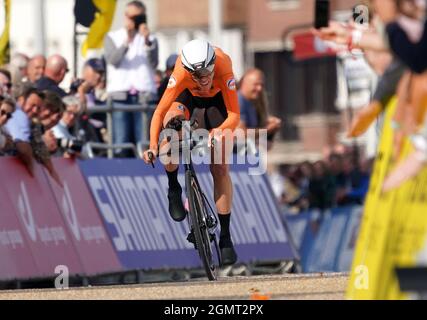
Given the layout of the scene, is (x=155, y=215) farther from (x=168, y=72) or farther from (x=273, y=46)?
(x=273, y=46)

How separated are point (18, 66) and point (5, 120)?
8.11 feet

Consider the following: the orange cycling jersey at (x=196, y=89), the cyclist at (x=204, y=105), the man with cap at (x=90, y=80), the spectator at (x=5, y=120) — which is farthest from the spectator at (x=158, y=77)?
the orange cycling jersey at (x=196, y=89)

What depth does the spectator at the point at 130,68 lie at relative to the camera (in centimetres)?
1978

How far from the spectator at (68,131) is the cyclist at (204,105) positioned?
2.13 m

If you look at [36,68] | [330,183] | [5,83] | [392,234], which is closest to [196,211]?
[5,83]

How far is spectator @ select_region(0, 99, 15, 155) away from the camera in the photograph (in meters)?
17.4

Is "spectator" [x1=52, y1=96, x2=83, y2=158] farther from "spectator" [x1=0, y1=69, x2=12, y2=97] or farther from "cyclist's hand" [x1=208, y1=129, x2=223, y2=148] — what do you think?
"cyclist's hand" [x1=208, y1=129, x2=223, y2=148]

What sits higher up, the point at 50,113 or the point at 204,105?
the point at 204,105

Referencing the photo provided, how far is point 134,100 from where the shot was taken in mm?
20016

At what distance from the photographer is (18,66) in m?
19.8

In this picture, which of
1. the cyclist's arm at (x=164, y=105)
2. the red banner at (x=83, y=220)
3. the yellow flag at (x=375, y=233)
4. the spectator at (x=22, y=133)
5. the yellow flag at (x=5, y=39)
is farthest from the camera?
the yellow flag at (x=5, y=39)

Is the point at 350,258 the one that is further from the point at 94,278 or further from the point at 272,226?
the point at 94,278

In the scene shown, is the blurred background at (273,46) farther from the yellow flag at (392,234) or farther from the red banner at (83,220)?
A: the yellow flag at (392,234)

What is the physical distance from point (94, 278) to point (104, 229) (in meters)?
0.67
